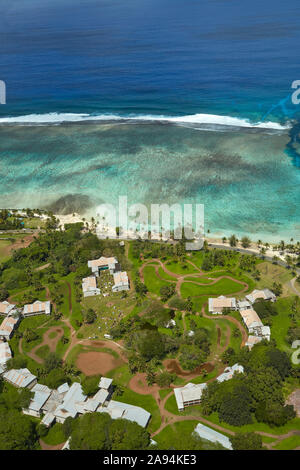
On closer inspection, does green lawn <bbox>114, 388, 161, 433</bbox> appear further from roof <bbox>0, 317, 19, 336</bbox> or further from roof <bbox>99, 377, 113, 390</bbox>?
roof <bbox>0, 317, 19, 336</bbox>

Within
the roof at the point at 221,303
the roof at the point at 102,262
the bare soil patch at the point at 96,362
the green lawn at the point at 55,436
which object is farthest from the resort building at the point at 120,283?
the green lawn at the point at 55,436

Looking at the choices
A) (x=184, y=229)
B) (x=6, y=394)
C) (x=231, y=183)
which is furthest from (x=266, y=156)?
(x=6, y=394)

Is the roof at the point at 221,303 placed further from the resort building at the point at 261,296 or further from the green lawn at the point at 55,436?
the green lawn at the point at 55,436

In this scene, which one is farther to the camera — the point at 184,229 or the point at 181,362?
the point at 184,229

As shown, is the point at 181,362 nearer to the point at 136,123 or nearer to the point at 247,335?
the point at 247,335

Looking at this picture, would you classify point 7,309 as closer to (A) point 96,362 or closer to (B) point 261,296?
(A) point 96,362

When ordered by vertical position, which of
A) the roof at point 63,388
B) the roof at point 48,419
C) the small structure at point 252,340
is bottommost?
the roof at point 48,419
